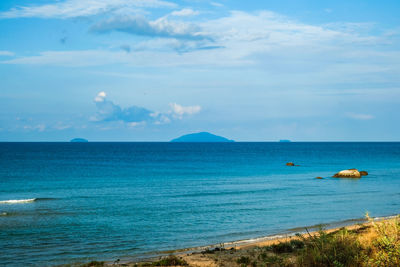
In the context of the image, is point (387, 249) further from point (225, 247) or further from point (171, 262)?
point (225, 247)

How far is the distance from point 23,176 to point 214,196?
32.8m

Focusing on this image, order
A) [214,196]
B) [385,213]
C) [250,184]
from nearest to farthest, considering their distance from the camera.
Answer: [385,213]
[214,196]
[250,184]

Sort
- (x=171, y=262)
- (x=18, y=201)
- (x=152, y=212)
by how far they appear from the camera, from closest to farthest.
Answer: (x=171, y=262), (x=152, y=212), (x=18, y=201)

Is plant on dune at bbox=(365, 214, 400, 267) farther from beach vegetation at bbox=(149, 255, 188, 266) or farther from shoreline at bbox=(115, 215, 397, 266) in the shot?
beach vegetation at bbox=(149, 255, 188, 266)

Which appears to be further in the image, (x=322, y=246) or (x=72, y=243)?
(x=72, y=243)

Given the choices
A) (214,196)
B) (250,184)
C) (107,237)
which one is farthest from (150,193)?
(107,237)

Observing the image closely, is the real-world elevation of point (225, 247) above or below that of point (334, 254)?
below

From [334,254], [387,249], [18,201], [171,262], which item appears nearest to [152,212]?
[18,201]

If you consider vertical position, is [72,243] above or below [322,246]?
below

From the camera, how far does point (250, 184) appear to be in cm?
4825

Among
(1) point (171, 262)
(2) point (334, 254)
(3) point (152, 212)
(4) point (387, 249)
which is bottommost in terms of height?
(3) point (152, 212)

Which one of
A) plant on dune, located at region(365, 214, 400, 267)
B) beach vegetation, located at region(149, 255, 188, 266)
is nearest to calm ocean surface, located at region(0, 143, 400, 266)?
beach vegetation, located at region(149, 255, 188, 266)

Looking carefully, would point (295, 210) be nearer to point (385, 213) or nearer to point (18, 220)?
point (385, 213)

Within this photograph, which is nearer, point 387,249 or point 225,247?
point 387,249
